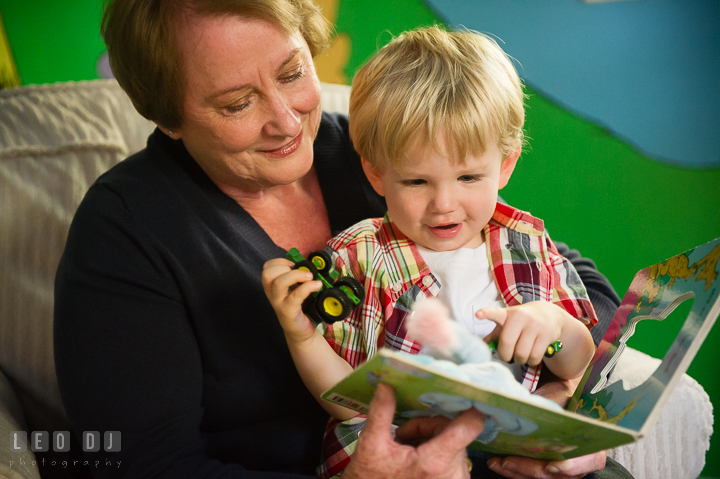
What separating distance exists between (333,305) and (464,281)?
0.34m

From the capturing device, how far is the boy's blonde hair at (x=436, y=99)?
3.18ft

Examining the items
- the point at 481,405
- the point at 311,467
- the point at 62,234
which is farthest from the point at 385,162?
the point at 62,234

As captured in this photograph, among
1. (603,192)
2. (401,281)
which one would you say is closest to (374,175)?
(401,281)

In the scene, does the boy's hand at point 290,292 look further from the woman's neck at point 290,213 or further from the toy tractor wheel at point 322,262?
the woman's neck at point 290,213

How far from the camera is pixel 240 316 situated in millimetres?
1151

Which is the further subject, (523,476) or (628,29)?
(628,29)

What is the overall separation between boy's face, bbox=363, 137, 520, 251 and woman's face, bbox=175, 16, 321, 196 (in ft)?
0.61

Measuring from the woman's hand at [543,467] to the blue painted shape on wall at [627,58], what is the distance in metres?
1.58

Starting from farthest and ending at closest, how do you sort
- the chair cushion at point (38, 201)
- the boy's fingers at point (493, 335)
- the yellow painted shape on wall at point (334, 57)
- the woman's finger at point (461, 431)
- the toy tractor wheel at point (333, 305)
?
1. the yellow painted shape on wall at point (334, 57)
2. the chair cushion at point (38, 201)
3. the boy's fingers at point (493, 335)
4. the toy tractor wheel at point (333, 305)
5. the woman's finger at point (461, 431)

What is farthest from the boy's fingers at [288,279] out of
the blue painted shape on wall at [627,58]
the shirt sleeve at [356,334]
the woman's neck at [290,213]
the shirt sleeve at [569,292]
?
the blue painted shape on wall at [627,58]

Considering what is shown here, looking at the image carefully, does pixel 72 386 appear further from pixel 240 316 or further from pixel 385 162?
pixel 385 162

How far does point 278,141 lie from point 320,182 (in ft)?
0.92

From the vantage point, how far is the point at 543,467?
900 mm

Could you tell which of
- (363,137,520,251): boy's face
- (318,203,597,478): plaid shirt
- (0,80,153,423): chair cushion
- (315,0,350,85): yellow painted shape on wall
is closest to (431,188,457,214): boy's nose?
(363,137,520,251): boy's face
